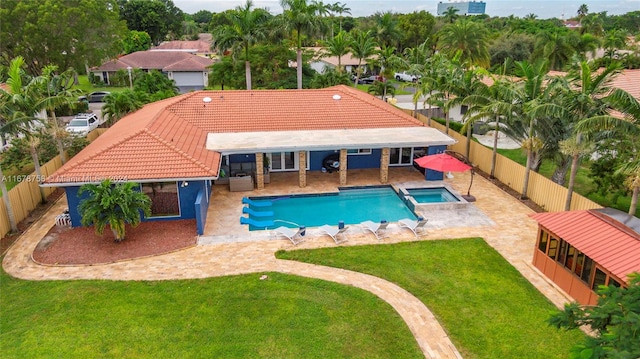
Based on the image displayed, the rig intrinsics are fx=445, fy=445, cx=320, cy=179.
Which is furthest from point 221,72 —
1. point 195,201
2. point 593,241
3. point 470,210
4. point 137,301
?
point 593,241

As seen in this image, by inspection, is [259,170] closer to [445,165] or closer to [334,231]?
[334,231]

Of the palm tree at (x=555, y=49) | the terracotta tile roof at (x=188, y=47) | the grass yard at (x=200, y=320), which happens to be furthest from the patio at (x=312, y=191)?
the terracotta tile roof at (x=188, y=47)

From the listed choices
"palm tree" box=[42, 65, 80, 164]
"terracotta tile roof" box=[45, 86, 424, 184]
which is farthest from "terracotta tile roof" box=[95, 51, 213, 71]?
Result: "palm tree" box=[42, 65, 80, 164]

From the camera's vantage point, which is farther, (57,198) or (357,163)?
(357,163)

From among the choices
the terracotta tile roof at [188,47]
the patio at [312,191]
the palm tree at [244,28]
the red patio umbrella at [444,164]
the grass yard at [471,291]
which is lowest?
the grass yard at [471,291]

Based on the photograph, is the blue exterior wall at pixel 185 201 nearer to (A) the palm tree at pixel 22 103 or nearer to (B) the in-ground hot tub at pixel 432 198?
(A) the palm tree at pixel 22 103

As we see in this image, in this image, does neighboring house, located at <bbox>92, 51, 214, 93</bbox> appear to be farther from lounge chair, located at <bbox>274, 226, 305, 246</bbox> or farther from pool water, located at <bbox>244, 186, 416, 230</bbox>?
lounge chair, located at <bbox>274, 226, 305, 246</bbox>

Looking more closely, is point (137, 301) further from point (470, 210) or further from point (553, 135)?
point (553, 135)

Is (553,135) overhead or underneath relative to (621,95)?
underneath
